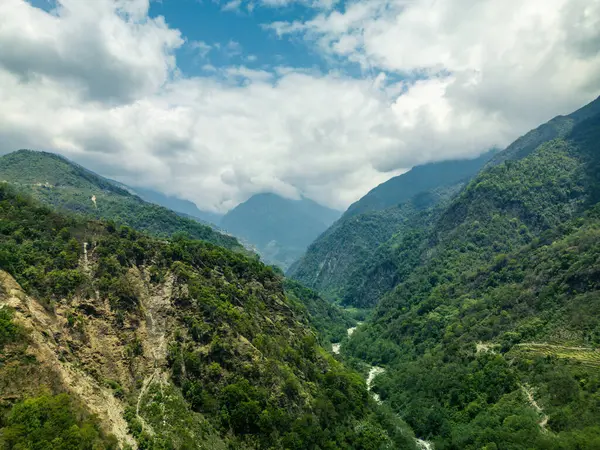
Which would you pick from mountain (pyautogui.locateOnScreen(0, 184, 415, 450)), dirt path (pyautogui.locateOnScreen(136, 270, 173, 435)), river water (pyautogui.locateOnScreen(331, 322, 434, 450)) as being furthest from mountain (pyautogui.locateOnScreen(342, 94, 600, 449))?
dirt path (pyautogui.locateOnScreen(136, 270, 173, 435))

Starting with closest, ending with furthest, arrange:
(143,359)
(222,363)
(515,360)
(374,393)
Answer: (143,359) < (222,363) < (515,360) < (374,393)

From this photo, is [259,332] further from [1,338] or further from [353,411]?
[1,338]

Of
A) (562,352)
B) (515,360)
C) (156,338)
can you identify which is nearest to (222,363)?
(156,338)

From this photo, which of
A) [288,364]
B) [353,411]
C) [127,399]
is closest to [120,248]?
[127,399]

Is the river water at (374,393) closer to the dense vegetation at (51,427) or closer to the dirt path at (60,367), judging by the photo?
the dirt path at (60,367)

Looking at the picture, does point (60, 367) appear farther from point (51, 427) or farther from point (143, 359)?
point (143, 359)

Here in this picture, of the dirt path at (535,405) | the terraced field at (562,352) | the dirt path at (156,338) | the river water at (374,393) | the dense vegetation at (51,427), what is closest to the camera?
the dense vegetation at (51,427)

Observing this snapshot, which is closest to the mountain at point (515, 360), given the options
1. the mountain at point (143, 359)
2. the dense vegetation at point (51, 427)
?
the mountain at point (143, 359)

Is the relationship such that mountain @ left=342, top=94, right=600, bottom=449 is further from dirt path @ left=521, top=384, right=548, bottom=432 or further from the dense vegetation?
the dense vegetation
